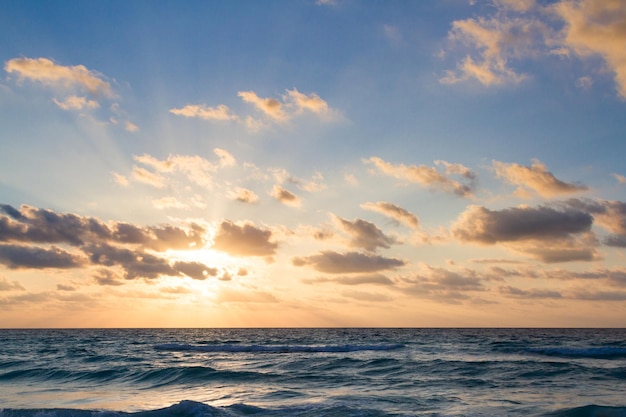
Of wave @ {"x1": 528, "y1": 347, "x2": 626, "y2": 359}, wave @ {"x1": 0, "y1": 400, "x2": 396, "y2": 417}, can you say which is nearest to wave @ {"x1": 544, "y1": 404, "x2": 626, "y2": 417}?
wave @ {"x1": 0, "y1": 400, "x2": 396, "y2": 417}

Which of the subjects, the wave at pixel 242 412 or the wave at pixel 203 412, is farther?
the wave at pixel 203 412

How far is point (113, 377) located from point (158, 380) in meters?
4.50

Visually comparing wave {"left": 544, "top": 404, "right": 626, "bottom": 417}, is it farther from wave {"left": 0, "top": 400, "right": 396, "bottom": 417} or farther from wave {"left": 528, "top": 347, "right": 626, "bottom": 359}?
wave {"left": 528, "top": 347, "right": 626, "bottom": 359}

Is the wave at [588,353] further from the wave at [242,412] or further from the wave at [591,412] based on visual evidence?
the wave at [242,412]

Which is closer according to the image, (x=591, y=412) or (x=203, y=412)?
(x=591, y=412)

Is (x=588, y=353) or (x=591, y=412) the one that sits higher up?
(x=591, y=412)

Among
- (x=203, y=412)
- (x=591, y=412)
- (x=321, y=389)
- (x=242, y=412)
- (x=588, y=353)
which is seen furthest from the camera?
(x=588, y=353)

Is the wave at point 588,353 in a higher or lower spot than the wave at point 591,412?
lower

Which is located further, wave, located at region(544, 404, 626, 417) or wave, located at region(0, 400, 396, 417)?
wave, located at region(0, 400, 396, 417)

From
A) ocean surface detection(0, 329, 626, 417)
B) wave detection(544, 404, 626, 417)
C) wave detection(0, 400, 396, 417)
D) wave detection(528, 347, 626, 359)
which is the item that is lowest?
wave detection(528, 347, 626, 359)

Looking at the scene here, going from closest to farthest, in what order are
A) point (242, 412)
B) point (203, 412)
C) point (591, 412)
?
point (591, 412) < point (203, 412) < point (242, 412)

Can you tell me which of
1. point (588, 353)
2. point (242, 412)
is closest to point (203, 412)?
point (242, 412)

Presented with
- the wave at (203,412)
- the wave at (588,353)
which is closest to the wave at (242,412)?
the wave at (203,412)

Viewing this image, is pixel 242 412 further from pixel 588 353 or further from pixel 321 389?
pixel 588 353
